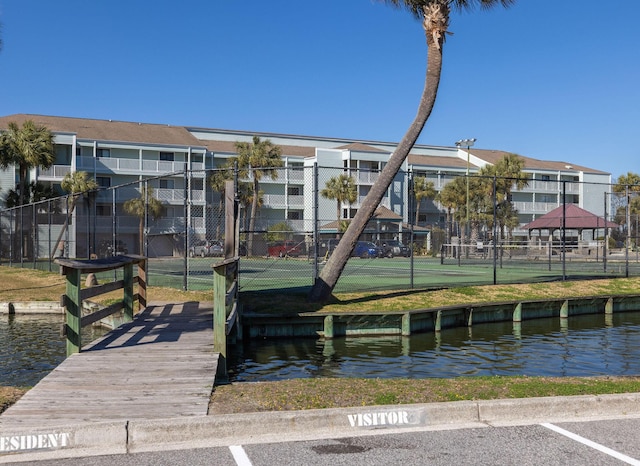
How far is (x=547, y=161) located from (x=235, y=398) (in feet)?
289

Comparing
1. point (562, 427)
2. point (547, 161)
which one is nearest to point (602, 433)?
point (562, 427)

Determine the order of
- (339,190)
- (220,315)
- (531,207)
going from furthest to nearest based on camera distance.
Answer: (531,207), (339,190), (220,315)

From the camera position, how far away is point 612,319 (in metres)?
20.4

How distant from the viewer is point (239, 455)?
614 centimetres

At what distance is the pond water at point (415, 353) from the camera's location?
1220cm

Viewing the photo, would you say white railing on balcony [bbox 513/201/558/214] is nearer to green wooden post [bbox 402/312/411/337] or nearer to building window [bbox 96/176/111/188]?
building window [bbox 96/176/111/188]

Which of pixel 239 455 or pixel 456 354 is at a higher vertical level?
pixel 239 455

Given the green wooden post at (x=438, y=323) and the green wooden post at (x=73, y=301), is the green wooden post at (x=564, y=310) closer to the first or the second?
the green wooden post at (x=438, y=323)

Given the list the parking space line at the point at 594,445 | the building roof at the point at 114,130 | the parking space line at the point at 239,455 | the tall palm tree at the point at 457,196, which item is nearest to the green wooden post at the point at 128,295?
the parking space line at the point at 239,455

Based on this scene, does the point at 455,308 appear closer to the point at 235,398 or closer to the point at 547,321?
the point at 547,321

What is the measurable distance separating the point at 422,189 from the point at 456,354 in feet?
190

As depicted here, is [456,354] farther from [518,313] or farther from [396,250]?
[396,250]

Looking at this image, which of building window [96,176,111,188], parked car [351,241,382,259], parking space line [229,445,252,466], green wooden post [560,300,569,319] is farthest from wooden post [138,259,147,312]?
building window [96,176,111,188]

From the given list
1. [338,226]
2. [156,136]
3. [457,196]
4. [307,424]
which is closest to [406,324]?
[307,424]
